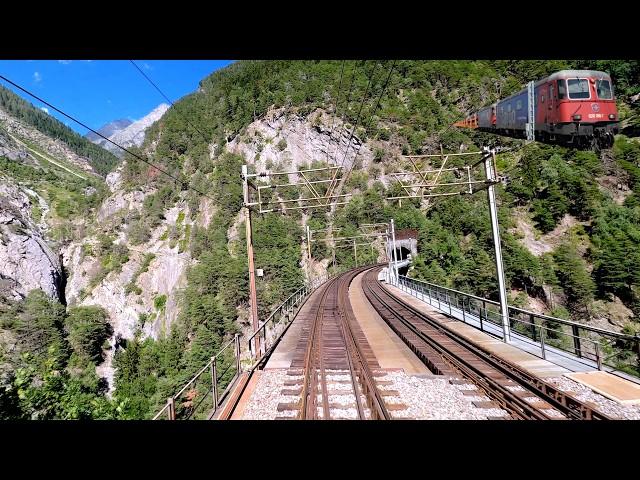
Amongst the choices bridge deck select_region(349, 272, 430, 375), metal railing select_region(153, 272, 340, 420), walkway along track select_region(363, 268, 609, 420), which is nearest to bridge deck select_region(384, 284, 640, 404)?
walkway along track select_region(363, 268, 609, 420)

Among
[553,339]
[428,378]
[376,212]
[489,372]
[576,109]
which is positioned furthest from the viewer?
[376,212]

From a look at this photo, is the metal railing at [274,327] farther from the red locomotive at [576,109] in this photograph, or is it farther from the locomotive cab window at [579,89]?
the locomotive cab window at [579,89]

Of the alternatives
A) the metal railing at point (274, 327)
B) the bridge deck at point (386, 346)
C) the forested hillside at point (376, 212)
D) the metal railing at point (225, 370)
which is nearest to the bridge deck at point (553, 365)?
the bridge deck at point (386, 346)

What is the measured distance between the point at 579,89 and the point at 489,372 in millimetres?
18174

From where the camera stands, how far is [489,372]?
8531 mm

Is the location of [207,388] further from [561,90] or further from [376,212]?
[376,212]

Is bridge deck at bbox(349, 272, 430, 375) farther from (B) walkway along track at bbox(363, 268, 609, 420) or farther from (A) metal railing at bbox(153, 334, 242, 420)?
(A) metal railing at bbox(153, 334, 242, 420)

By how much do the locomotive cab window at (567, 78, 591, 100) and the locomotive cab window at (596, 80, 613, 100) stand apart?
0.59m

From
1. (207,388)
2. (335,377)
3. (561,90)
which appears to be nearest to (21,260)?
(207,388)
